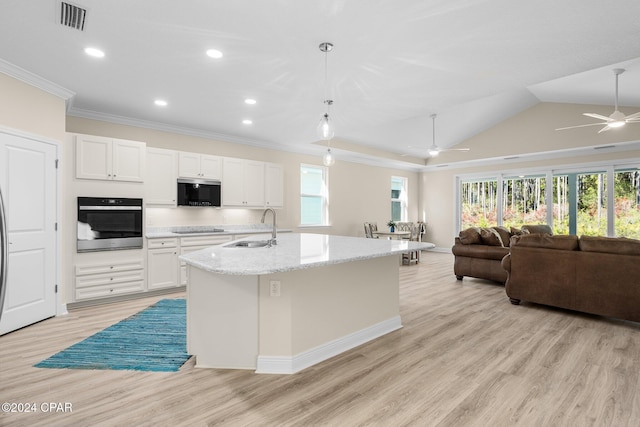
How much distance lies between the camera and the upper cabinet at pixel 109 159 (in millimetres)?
4047

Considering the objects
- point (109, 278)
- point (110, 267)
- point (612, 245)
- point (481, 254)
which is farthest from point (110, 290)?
point (612, 245)

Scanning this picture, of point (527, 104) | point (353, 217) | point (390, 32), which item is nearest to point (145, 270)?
point (390, 32)

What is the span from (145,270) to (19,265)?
4.57ft

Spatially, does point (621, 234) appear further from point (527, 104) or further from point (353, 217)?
point (353, 217)

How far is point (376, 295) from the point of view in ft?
10.3

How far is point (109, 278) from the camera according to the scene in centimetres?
421

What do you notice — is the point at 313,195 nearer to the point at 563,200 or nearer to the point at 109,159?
the point at 109,159

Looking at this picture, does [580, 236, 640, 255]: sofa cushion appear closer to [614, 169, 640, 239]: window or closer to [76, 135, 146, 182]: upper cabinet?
[614, 169, 640, 239]: window

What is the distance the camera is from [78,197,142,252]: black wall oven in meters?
4.04

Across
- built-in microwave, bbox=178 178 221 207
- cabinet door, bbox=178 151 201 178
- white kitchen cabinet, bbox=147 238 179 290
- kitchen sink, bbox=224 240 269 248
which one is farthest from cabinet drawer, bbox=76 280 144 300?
kitchen sink, bbox=224 240 269 248

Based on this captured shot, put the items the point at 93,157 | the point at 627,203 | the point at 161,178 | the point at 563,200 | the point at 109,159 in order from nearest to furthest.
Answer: the point at 93,157 < the point at 109,159 < the point at 161,178 < the point at 627,203 < the point at 563,200

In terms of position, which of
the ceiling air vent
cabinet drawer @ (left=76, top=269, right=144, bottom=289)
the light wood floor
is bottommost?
the light wood floor

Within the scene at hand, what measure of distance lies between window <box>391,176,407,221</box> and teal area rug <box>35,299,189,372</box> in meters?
7.06

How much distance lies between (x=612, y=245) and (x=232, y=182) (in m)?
5.25
